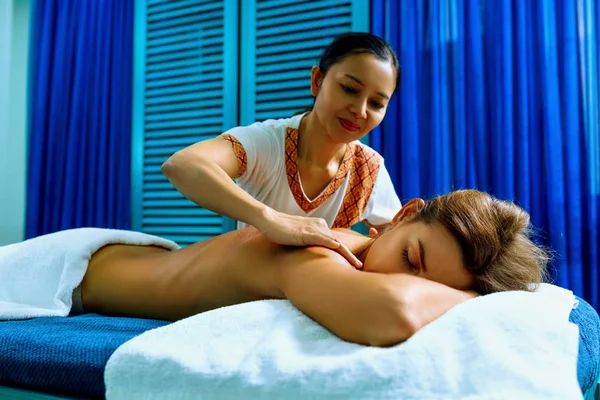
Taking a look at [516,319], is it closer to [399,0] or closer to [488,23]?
[488,23]

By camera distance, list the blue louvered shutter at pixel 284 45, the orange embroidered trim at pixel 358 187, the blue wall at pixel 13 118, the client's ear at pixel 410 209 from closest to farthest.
Result: the client's ear at pixel 410 209, the orange embroidered trim at pixel 358 187, the blue louvered shutter at pixel 284 45, the blue wall at pixel 13 118

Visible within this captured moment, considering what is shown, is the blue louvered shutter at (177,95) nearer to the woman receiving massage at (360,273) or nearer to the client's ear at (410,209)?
the woman receiving massage at (360,273)

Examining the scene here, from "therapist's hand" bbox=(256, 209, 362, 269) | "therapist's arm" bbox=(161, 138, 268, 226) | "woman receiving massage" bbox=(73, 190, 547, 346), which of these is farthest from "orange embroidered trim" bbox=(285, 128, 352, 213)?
"therapist's hand" bbox=(256, 209, 362, 269)

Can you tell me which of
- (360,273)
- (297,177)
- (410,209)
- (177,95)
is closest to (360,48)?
(297,177)

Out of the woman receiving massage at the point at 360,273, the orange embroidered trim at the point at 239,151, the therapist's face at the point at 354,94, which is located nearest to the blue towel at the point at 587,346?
the woman receiving massage at the point at 360,273

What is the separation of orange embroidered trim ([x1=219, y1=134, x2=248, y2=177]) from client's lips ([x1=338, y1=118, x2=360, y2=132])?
325 mm

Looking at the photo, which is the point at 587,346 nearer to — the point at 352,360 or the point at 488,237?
the point at 488,237

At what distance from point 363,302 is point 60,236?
1069mm

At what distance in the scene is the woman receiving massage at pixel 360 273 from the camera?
813 mm

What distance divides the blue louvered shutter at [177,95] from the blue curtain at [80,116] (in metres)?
0.09

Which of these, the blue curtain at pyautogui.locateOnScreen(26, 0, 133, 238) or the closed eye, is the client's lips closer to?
the closed eye

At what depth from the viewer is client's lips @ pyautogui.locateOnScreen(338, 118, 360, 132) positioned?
163cm

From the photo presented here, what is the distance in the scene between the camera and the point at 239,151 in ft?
5.46

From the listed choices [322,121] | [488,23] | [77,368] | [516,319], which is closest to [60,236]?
[77,368]
